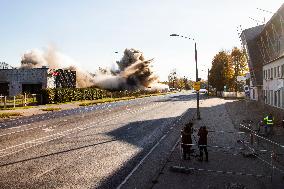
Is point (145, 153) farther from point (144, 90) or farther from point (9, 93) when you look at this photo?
point (144, 90)

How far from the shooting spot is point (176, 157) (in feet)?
45.8

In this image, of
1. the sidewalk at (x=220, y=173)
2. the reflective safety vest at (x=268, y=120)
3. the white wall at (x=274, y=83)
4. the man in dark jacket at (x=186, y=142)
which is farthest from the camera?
the white wall at (x=274, y=83)

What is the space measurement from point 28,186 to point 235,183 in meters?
6.72

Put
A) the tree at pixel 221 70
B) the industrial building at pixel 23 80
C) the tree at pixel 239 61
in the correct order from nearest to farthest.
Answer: the industrial building at pixel 23 80
the tree at pixel 221 70
the tree at pixel 239 61

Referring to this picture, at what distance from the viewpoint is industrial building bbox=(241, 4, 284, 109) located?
34.1 metres

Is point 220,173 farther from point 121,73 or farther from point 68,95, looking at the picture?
point 121,73

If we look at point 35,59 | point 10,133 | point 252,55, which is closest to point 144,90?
point 35,59

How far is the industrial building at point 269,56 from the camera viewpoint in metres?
34.1

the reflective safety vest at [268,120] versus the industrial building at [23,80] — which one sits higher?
the industrial building at [23,80]

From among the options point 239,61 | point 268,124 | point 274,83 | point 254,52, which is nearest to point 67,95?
point 254,52

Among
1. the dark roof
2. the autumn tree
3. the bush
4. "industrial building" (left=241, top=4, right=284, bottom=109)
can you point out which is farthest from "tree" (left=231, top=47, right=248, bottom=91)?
the bush

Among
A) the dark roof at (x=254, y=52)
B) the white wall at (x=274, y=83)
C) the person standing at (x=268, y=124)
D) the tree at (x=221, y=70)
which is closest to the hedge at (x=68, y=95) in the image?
the tree at (x=221, y=70)

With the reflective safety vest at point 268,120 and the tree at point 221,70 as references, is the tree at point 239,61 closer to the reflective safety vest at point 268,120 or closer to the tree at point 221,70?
the tree at point 221,70

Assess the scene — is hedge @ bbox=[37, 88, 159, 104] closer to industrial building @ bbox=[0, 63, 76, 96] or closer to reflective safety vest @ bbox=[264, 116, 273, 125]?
industrial building @ bbox=[0, 63, 76, 96]
